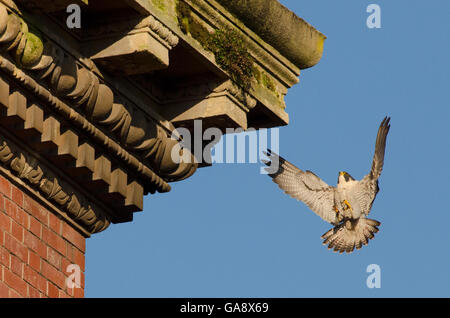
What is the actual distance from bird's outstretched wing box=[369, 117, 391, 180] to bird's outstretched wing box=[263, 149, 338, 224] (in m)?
0.78

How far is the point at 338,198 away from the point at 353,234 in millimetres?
462

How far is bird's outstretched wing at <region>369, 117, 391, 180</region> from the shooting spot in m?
17.0

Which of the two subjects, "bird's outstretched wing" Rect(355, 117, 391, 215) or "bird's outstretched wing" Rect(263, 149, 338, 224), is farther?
"bird's outstretched wing" Rect(263, 149, 338, 224)

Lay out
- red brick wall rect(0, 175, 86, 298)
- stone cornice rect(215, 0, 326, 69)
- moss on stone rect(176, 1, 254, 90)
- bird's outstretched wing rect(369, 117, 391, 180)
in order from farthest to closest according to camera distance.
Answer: bird's outstretched wing rect(369, 117, 391, 180), stone cornice rect(215, 0, 326, 69), moss on stone rect(176, 1, 254, 90), red brick wall rect(0, 175, 86, 298)

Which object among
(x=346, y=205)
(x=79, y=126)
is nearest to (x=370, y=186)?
(x=346, y=205)

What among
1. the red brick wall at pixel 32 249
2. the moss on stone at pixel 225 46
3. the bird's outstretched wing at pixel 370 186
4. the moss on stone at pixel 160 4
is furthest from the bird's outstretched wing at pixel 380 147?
the red brick wall at pixel 32 249

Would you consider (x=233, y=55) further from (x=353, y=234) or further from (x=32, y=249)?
(x=353, y=234)

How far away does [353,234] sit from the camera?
18203 millimetres

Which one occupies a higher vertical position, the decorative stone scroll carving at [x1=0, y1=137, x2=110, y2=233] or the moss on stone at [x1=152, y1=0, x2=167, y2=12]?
the moss on stone at [x1=152, y1=0, x2=167, y2=12]

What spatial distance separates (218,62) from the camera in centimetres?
1321

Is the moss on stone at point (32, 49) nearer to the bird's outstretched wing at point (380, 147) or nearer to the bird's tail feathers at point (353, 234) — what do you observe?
the bird's outstretched wing at point (380, 147)

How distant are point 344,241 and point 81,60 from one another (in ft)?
21.9
